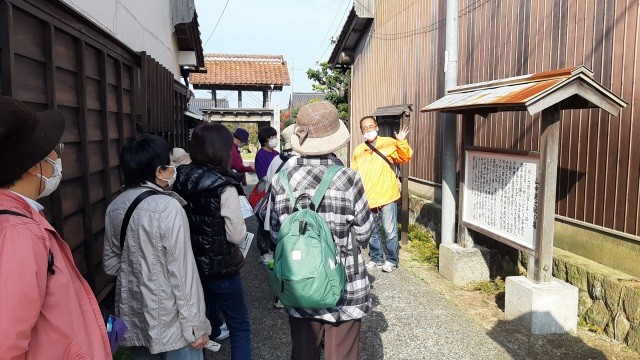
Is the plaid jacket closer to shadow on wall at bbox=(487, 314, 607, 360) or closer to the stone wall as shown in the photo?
shadow on wall at bbox=(487, 314, 607, 360)

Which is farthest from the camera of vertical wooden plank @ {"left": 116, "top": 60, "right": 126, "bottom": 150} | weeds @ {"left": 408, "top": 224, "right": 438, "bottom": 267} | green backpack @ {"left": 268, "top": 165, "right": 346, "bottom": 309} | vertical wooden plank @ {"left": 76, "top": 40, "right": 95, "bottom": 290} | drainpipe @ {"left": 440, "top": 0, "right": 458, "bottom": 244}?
weeds @ {"left": 408, "top": 224, "right": 438, "bottom": 267}

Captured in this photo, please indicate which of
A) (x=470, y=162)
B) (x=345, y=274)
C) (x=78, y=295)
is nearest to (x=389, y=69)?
(x=470, y=162)

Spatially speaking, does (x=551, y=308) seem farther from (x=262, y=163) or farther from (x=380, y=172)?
(x=262, y=163)

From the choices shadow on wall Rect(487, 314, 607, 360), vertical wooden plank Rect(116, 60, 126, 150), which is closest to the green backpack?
shadow on wall Rect(487, 314, 607, 360)

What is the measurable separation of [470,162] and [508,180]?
32.8 inches

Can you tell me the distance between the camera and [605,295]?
4.20 meters

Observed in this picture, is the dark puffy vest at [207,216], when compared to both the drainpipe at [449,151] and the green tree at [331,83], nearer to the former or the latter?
the drainpipe at [449,151]

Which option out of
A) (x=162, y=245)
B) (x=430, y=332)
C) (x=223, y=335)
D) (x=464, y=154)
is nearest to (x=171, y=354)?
(x=162, y=245)

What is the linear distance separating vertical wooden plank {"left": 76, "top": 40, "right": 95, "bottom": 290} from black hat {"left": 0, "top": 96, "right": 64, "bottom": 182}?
2359 millimetres

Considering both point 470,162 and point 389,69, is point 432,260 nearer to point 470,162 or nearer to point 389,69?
point 470,162

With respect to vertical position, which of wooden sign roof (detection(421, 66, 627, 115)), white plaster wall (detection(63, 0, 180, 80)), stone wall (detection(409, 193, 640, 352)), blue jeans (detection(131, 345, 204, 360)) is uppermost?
white plaster wall (detection(63, 0, 180, 80))

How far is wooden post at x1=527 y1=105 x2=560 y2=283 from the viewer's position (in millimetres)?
4262

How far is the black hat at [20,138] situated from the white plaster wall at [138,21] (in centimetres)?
243

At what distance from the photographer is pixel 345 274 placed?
2.64 m
